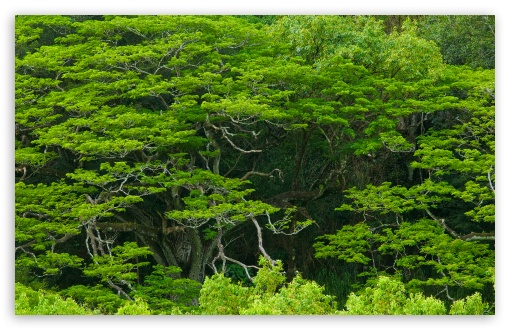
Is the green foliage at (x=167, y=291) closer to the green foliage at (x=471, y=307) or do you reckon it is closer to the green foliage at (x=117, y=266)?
the green foliage at (x=117, y=266)

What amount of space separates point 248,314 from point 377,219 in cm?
312

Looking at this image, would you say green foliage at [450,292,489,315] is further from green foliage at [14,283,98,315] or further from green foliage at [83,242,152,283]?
green foliage at [14,283,98,315]

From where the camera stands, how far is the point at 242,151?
11445 millimetres

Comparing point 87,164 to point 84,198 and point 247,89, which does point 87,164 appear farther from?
point 247,89

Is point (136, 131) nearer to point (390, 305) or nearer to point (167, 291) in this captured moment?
point (167, 291)

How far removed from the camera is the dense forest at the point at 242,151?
35.1ft

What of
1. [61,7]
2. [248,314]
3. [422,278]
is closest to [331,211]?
[422,278]

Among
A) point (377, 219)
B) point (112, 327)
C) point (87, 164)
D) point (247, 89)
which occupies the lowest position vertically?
point (112, 327)

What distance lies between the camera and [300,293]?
938 cm

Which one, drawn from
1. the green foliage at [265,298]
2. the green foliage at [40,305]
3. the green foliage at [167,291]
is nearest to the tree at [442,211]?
the green foliage at [265,298]

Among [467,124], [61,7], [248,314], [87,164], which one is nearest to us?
[248,314]

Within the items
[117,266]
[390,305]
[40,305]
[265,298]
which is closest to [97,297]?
[117,266]

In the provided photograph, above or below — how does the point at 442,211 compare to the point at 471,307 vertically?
above

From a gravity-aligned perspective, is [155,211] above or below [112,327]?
above
